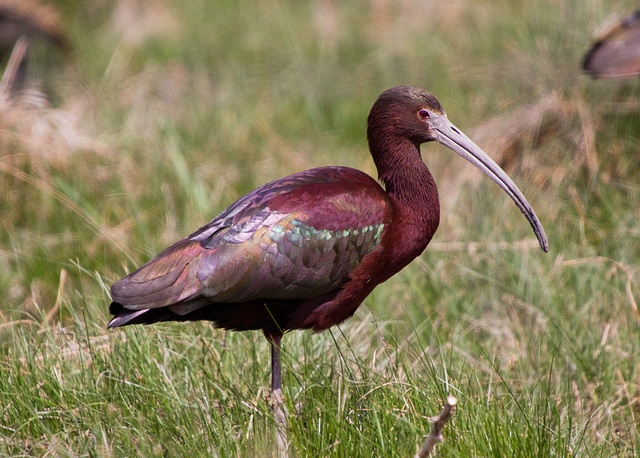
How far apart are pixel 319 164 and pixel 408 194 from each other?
358 cm

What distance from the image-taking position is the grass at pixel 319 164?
3.07m

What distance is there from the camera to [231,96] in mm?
8391

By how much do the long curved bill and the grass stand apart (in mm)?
662

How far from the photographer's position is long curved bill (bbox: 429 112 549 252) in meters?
3.67

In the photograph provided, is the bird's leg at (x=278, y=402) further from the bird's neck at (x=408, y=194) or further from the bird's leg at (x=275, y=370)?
the bird's neck at (x=408, y=194)

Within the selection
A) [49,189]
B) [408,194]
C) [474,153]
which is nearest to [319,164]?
[49,189]

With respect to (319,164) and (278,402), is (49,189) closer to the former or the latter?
(319,164)

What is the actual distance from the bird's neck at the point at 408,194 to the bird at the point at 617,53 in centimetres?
214

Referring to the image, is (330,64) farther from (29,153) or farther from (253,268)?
(253,268)

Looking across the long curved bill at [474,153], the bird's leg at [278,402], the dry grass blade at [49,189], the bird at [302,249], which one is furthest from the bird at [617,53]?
the dry grass blade at [49,189]

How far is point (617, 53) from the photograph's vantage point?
5.26 m

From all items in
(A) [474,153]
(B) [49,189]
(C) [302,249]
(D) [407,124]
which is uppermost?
(D) [407,124]

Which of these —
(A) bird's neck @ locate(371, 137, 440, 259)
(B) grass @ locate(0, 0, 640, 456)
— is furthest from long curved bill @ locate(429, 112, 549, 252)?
(B) grass @ locate(0, 0, 640, 456)

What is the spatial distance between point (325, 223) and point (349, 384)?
2.04ft
